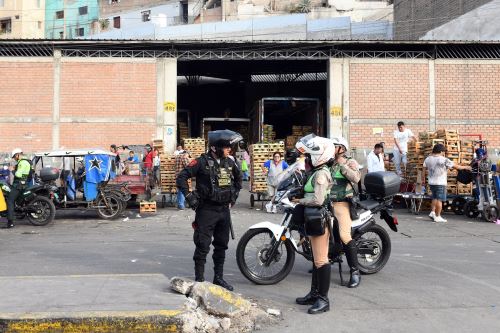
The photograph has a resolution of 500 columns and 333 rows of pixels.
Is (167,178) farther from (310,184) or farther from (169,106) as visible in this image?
(310,184)

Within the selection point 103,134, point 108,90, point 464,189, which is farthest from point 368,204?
point 108,90

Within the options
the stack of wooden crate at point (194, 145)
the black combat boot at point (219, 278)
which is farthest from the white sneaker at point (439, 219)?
the stack of wooden crate at point (194, 145)

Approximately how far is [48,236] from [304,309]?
7.90 metres

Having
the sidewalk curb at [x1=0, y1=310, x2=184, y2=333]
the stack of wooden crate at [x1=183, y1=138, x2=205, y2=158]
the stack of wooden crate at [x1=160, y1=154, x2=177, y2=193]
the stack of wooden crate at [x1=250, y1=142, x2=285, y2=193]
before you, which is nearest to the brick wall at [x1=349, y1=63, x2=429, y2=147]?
the stack of wooden crate at [x1=183, y1=138, x2=205, y2=158]

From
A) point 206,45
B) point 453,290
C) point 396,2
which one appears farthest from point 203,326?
point 396,2

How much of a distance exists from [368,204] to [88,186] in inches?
372

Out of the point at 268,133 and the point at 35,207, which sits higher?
the point at 268,133

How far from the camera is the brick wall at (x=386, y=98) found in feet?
78.6

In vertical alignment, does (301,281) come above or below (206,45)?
below

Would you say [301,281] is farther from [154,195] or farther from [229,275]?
[154,195]

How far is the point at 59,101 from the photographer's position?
2362 cm

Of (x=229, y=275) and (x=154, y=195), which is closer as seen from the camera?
(x=229, y=275)

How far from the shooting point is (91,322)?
5215 mm

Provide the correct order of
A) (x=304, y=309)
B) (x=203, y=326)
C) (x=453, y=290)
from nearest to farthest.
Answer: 1. (x=203, y=326)
2. (x=304, y=309)
3. (x=453, y=290)
